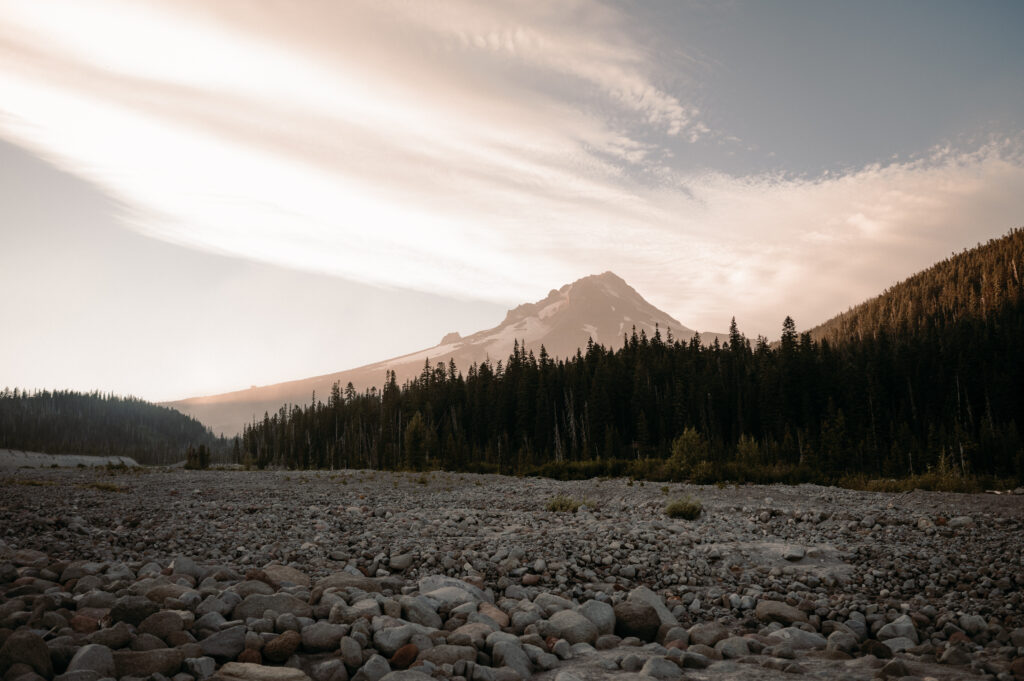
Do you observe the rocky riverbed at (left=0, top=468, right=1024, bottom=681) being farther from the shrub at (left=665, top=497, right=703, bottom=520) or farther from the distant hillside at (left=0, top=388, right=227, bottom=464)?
the distant hillside at (left=0, top=388, right=227, bottom=464)

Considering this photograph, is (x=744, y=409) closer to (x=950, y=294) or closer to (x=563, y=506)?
(x=563, y=506)

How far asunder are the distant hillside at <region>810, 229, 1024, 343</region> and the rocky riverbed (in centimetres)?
8182

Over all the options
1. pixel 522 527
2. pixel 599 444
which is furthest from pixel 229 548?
pixel 599 444

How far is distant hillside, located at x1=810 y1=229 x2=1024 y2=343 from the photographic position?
83.6 m

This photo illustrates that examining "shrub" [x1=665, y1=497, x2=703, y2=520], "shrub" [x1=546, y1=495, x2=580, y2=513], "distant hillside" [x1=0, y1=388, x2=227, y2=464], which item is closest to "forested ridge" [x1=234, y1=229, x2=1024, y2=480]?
"shrub" [x1=546, y1=495, x2=580, y2=513]

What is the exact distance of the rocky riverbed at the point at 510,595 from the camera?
625 centimetres

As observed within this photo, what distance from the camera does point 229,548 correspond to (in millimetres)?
11930

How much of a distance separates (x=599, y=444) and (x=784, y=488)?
37407 millimetres

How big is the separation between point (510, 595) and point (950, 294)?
117060mm

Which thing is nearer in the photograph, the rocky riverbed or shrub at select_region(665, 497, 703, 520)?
the rocky riverbed

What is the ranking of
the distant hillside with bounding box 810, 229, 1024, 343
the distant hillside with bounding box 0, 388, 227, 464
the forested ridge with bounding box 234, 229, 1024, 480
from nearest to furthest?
the forested ridge with bounding box 234, 229, 1024, 480
the distant hillside with bounding box 810, 229, 1024, 343
the distant hillside with bounding box 0, 388, 227, 464

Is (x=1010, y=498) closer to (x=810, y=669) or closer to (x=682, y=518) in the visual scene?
(x=682, y=518)

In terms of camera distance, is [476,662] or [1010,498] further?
[1010,498]

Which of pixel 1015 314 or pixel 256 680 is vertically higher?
pixel 1015 314
